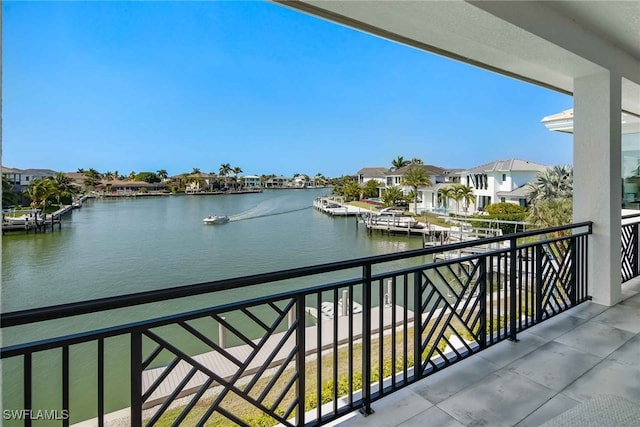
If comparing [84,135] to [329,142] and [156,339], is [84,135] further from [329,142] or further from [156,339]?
[156,339]

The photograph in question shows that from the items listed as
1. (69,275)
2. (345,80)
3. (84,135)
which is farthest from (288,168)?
(69,275)

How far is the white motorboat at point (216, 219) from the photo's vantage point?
102ft

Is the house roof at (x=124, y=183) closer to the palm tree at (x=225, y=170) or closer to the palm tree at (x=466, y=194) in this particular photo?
the palm tree at (x=225, y=170)

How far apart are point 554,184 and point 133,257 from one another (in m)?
25.1

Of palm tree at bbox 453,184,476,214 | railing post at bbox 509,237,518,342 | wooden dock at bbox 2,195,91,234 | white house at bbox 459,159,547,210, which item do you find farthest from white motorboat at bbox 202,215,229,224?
railing post at bbox 509,237,518,342

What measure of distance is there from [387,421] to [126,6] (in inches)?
749

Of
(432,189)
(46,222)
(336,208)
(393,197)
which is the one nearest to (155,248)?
(46,222)

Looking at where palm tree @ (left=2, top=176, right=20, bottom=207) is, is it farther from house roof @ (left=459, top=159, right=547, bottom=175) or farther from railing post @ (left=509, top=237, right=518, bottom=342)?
house roof @ (left=459, top=159, right=547, bottom=175)

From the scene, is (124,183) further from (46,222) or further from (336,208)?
(336,208)

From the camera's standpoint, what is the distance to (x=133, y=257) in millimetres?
21797

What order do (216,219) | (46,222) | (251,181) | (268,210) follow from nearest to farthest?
(46,222) → (216,219) → (268,210) → (251,181)

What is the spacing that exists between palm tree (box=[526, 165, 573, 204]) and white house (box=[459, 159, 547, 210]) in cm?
545

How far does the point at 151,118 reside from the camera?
3419 centimetres

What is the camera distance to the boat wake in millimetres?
34916
